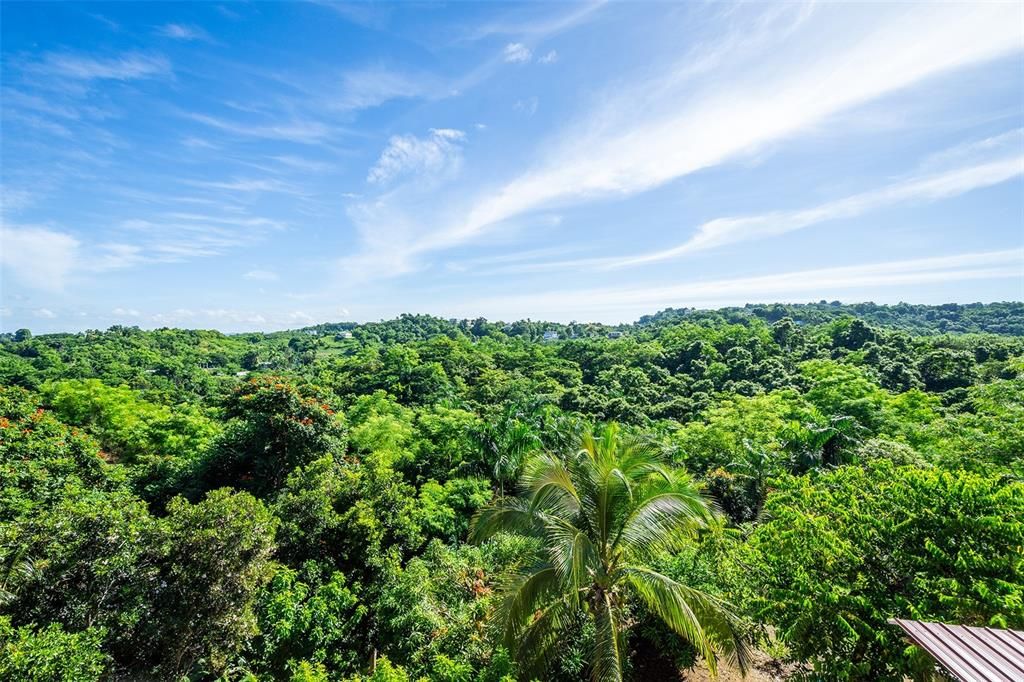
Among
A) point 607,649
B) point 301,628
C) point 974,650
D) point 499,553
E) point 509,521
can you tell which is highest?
point 974,650

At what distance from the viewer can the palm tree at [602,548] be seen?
6.89 meters

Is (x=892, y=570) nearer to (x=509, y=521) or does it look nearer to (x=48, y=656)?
(x=509, y=521)

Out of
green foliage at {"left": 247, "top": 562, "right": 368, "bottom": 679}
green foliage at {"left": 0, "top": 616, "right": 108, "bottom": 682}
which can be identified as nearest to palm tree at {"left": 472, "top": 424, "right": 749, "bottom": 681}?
green foliage at {"left": 247, "top": 562, "right": 368, "bottom": 679}

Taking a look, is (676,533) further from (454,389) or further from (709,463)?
(454,389)

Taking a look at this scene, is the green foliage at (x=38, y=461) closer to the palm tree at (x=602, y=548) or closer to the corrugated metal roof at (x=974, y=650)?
the palm tree at (x=602, y=548)

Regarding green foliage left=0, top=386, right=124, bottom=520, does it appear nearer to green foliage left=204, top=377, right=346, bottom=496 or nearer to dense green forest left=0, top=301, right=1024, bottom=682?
dense green forest left=0, top=301, right=1024, bottom=682

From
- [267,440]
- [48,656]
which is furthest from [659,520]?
[267,440]

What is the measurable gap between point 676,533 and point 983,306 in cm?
15923

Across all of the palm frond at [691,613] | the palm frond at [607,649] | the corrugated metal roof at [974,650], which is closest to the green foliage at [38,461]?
the palm frond at [607,649]

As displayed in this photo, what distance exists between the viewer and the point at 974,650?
13.0 feet

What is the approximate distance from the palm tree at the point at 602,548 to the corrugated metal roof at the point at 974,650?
3082 mm

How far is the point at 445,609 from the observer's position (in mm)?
10305

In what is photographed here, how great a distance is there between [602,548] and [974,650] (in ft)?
15.5

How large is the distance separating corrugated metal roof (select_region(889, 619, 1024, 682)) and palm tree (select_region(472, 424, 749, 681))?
308 cm
